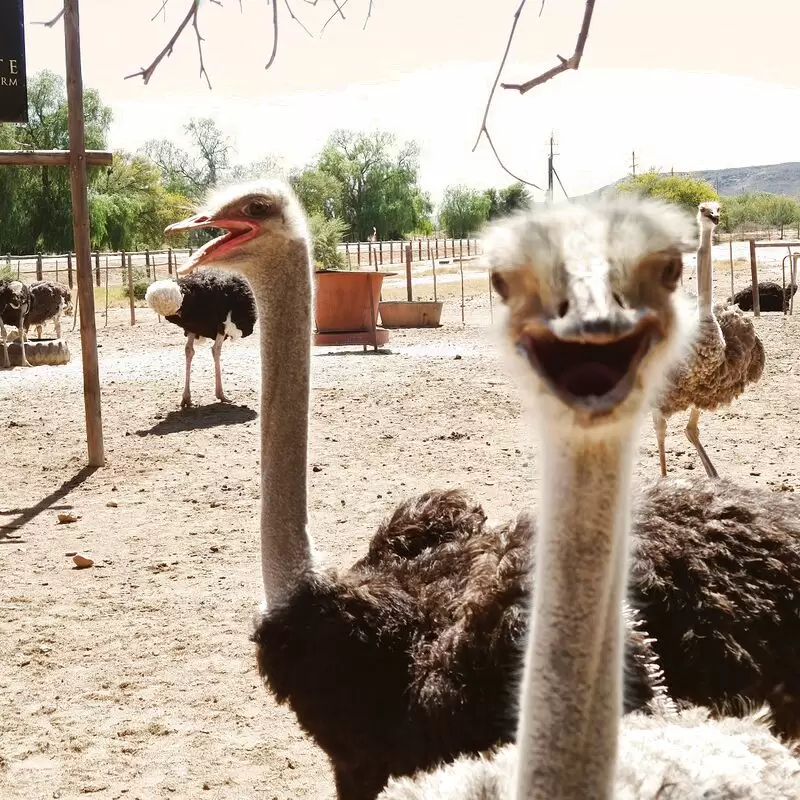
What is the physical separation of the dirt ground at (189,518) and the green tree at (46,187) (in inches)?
958

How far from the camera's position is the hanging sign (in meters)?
6.50

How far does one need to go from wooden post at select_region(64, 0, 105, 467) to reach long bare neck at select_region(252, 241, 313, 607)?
4080mm

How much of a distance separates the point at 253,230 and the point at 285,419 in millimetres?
507

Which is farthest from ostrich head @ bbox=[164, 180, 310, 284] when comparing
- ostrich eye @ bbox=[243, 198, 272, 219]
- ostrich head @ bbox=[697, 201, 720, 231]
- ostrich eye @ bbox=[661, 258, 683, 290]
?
ostrich head @ bbox=[697, 201, 720, 231]

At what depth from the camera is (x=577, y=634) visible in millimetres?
1260

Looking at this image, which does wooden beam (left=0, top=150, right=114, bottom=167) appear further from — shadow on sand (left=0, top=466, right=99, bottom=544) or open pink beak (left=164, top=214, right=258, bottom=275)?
open pink beak (left=164, top=214, right=258, bottom=275)

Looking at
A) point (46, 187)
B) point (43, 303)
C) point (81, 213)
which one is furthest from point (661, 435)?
point (46, 187)

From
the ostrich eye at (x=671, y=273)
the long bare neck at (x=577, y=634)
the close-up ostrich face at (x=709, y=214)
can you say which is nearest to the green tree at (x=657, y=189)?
the close-up ostrich face at (x=709, y=214)

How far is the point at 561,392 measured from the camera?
109 cm

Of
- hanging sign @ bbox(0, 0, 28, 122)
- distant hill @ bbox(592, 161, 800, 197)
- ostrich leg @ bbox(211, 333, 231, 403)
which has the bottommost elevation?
ostrich leg @ bbox(211, 333, 231, 403)

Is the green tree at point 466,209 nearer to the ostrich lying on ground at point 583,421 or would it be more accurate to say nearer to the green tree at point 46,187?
the green tree at point 46,187

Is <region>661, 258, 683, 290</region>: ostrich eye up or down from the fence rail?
down

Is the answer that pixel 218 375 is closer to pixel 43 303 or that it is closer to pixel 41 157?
pixel 41 157

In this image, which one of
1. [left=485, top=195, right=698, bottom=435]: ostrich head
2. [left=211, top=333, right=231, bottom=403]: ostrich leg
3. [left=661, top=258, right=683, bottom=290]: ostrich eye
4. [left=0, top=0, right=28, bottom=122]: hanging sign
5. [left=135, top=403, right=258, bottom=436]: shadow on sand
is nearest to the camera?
[left=485, top=195, right=698, bottom=435]: ostrich head
